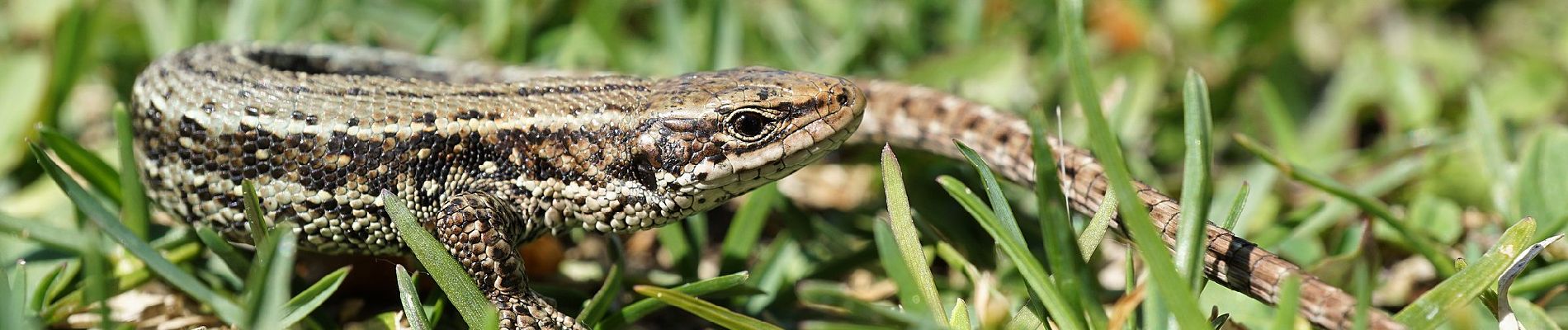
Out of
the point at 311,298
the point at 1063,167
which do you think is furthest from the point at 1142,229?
the point at 311,298

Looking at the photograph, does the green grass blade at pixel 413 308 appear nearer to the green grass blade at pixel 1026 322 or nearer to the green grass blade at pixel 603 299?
the green grass blade at pixel 603 299

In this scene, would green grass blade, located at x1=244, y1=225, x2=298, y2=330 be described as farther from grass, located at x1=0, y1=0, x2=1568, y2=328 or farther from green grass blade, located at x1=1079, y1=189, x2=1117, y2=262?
green grass blade, located at x1=1079, y1=189, x2=1117, y2=262

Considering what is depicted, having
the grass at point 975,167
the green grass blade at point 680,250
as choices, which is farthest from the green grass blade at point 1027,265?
the green grass blade at point 680,250

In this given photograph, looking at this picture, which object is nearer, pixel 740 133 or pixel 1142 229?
pixel 1142 229

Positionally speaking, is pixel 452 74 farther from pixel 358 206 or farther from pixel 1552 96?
pixel 1552 96

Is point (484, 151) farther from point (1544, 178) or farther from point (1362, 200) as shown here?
point (1544, 178)

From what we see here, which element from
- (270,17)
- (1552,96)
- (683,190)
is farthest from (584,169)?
(1552,96)
